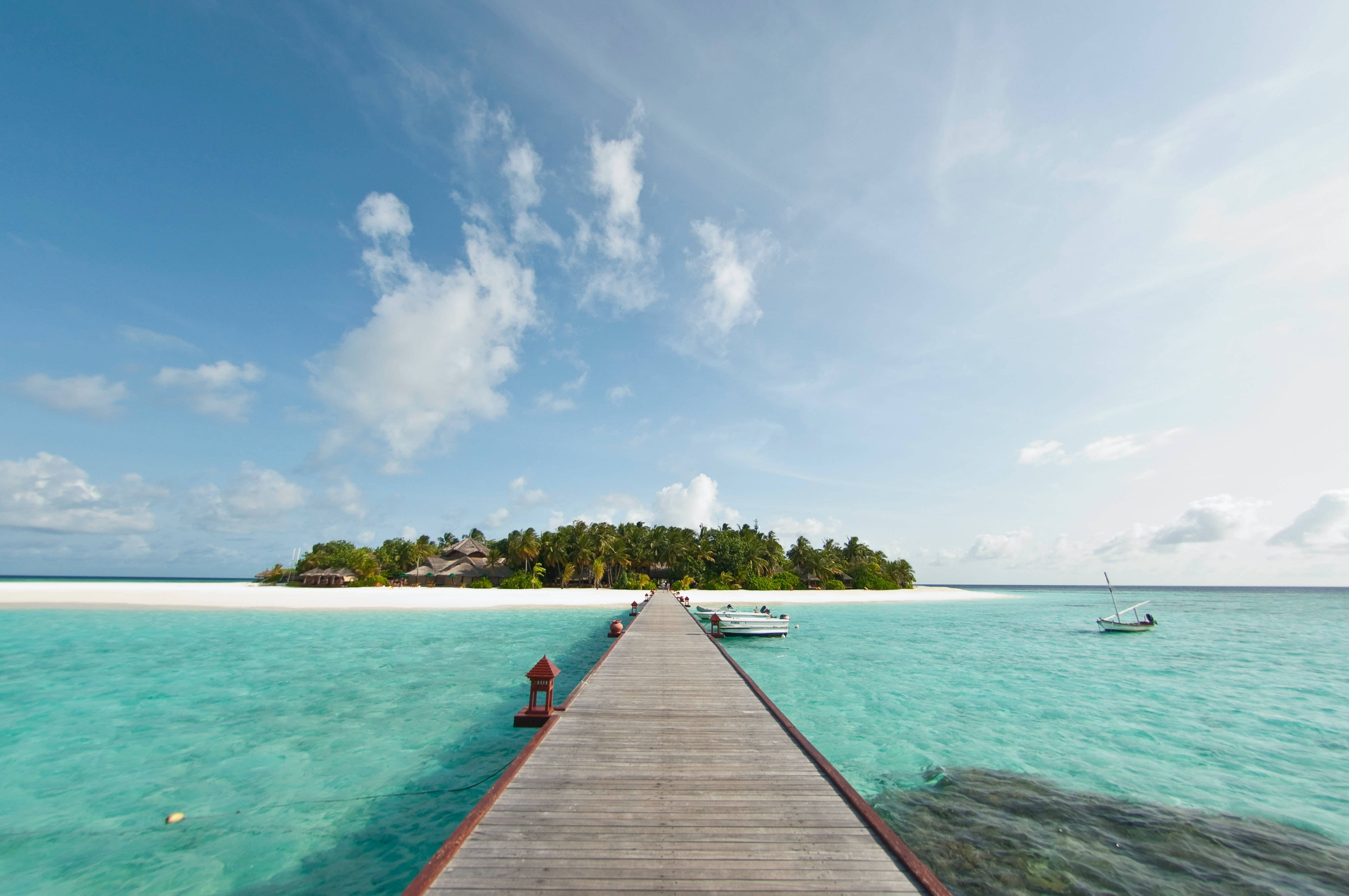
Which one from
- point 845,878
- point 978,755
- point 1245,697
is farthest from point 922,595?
point 845,878

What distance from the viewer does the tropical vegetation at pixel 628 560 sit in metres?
61.0

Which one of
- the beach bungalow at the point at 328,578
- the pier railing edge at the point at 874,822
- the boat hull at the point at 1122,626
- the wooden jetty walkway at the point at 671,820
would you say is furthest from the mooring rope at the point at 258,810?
the beach bungalow at the point at 328,578

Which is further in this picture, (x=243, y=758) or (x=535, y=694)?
(x=243, y=758)

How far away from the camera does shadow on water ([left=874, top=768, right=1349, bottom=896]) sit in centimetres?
734

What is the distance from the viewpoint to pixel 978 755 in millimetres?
12297

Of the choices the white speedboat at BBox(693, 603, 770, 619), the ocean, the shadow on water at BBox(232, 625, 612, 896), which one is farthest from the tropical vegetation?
the shadow on water at BBox(232, 625, 612, 896)

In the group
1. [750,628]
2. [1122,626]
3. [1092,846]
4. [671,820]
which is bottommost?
[1092,846]

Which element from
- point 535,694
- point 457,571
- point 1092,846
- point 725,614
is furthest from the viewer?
point 457,571

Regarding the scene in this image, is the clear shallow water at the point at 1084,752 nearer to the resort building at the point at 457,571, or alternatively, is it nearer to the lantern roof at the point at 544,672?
the lantern roof at the point at 544,672

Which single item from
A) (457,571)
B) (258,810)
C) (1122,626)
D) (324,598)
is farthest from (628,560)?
(258,810)

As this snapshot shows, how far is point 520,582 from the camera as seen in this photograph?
57.8 meters

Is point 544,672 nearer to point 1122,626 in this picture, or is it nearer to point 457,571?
point 1122,626

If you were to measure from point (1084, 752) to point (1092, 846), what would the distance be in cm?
593

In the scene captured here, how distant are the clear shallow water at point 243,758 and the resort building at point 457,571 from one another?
3975 centimetres
